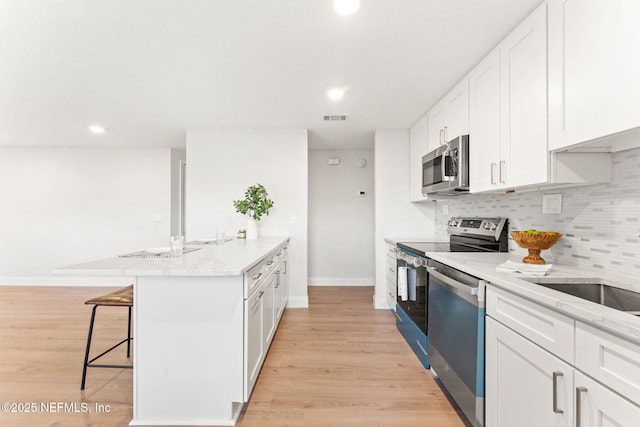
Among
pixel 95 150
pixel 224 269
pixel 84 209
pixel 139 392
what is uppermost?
pixel 95 150

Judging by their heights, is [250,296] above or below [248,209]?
below

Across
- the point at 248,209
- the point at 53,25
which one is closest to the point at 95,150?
the point at 248,209

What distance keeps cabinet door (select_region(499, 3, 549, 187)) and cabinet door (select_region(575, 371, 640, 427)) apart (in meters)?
0.97

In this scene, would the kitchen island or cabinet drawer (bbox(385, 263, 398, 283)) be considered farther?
cabinet drawer (bbox(385, 263, 398, 283))

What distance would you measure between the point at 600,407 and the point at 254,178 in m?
3.55

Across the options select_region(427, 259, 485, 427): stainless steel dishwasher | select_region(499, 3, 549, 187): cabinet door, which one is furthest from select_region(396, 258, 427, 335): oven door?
select_region(499, 3, 549, 187): cabinet door

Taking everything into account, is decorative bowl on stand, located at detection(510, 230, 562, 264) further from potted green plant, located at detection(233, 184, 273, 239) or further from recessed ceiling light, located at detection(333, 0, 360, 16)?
potted green plant, located at detection(233, 184, 273, 239)

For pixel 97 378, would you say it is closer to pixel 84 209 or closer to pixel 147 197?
pixel 147 197

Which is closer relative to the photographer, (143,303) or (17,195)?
(143,303)

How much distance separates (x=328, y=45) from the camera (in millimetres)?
1946

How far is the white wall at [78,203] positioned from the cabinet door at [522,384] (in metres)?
4.85

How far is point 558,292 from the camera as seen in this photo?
1.14 metres

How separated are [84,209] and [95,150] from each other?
3.22 feet

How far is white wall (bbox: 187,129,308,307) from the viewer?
3.83 metres
